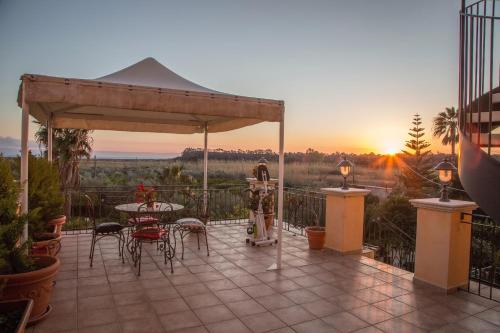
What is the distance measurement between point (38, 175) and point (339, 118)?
9.98m

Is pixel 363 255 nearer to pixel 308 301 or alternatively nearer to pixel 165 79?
pixel 308 301

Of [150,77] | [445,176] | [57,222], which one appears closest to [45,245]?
[57,222]

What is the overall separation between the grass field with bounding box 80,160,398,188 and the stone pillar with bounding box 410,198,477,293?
9.75m

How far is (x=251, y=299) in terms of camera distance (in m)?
3.40

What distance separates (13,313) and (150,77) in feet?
10.1

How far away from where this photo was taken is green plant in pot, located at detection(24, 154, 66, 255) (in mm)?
3918

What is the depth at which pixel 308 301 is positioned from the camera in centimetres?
338

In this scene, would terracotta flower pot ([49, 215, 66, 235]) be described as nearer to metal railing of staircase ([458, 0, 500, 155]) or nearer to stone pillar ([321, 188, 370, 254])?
stone pillar ([321, 188, 370, 254])

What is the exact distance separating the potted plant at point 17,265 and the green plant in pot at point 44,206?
41.7 inches

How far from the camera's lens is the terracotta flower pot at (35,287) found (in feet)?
8.69

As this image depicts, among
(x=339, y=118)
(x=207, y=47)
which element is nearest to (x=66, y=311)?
(x=207, y=47)

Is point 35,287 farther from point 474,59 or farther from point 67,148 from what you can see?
point 67,148

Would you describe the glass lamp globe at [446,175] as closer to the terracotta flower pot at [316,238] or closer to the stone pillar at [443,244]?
the stone pillar at [443,244]

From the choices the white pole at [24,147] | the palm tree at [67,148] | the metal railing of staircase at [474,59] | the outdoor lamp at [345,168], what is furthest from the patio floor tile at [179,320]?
the palm tree at [67,148]
